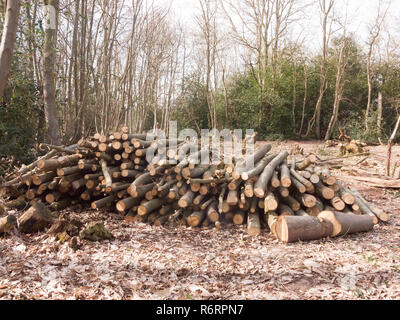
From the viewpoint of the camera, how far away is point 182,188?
4.88m

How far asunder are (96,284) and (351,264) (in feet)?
8.76

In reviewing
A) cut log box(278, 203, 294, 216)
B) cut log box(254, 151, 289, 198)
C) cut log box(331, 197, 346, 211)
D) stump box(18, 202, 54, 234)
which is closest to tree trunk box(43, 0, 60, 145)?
stump box(18, 202, 54, 234)

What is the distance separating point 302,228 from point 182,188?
1.94m

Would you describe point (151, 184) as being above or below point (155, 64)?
below

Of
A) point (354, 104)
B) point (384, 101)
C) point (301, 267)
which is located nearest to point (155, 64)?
point (354, 104)

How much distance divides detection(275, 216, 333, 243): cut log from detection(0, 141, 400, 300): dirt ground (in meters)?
0.12

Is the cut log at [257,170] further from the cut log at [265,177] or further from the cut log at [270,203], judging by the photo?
the cut log at [270,203]

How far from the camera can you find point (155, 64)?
18391 mm

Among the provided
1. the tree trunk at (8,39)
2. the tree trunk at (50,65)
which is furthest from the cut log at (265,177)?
the tree trunk at (50,65)

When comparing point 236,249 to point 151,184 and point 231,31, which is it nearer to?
point 151,184

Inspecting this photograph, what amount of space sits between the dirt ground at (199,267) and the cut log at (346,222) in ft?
0.36

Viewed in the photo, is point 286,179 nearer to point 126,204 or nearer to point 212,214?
point 212,214

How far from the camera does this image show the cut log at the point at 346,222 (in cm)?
408
